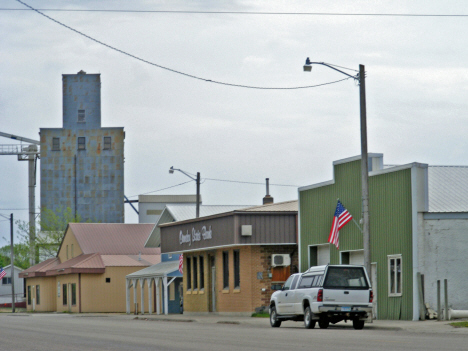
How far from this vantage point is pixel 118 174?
333 feet

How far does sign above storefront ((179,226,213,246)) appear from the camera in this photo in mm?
42375

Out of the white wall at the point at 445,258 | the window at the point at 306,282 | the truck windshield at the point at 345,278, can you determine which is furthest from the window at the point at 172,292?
the truck windshield at the point at 345,278

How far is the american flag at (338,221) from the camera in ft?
107

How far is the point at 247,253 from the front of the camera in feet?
129

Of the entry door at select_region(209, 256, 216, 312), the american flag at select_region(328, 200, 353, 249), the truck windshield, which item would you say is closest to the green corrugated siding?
the american flag at select_region(328, 200, 353, 249)

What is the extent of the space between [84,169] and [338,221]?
71017mm

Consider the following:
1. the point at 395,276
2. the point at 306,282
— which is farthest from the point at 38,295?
the point at 306,282

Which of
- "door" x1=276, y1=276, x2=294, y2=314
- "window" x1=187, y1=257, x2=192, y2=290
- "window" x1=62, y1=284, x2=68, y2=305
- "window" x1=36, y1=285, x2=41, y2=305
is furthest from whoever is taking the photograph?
"window" x1=36, y1=285, x2=41, y2=305

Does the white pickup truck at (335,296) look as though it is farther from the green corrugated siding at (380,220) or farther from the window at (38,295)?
the window at (38,295)

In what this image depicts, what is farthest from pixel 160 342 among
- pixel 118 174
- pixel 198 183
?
pixel 118 174

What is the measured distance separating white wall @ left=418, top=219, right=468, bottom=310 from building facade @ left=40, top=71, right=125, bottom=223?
7449 centimetres

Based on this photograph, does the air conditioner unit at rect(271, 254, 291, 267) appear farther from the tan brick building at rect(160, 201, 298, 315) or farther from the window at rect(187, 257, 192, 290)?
the window at rect(187, 257, 192, 290)

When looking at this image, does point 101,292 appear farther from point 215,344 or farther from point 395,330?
point 215,344

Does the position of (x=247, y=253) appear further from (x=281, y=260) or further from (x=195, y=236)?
(x=195, y=236)
